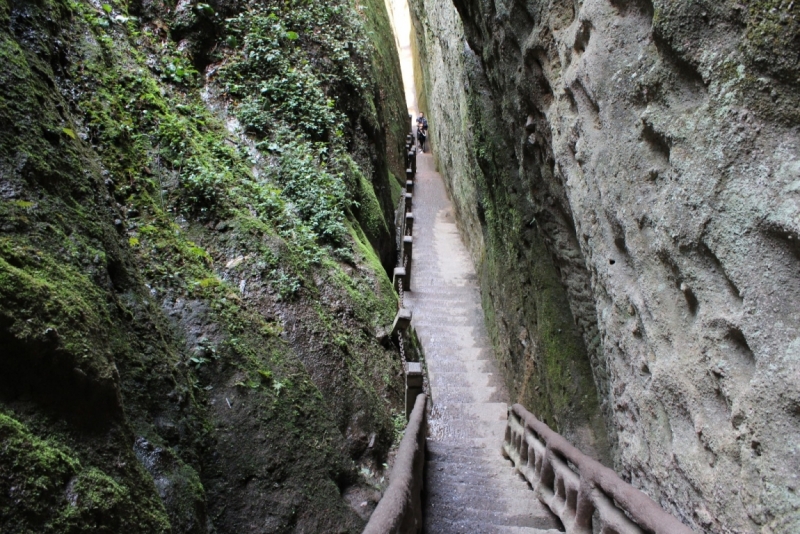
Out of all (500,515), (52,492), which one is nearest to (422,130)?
(500,515)

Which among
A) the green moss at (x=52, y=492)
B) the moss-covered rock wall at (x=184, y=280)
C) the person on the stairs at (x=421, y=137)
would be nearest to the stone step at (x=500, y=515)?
the moss-covered rock wall at (x=184, y=280)

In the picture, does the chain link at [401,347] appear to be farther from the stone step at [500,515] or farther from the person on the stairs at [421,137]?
the person on the stairs at [421,137]

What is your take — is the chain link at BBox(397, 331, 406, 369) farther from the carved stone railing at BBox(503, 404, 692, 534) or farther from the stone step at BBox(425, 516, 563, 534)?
the stone step at BBox(425, 516, 563, 534)

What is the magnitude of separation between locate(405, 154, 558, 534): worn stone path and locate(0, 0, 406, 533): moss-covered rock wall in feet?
2.99

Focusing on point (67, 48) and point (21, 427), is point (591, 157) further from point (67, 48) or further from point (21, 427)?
point (67, 48)

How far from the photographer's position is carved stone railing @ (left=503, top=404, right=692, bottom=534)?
2.92m

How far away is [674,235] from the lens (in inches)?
127

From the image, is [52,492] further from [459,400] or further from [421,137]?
[421,137]

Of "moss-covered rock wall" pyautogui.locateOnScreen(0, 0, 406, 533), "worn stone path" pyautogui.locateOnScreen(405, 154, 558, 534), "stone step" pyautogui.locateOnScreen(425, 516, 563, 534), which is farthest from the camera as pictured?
"worn stone path" pyautogui.locateOnScreen(405, 154, 558, 534)

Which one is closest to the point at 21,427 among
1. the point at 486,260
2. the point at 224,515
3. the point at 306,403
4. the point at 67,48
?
the point at 224,515

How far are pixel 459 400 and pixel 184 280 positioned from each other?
578 centimetres

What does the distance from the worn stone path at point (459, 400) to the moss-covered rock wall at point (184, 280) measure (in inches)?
35.9

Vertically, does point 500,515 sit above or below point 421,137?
below

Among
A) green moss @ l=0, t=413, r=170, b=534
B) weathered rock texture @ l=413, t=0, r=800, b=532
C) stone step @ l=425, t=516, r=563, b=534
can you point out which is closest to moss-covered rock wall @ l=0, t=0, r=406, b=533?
green moss @ l=0, t=413, r=170, b=534
